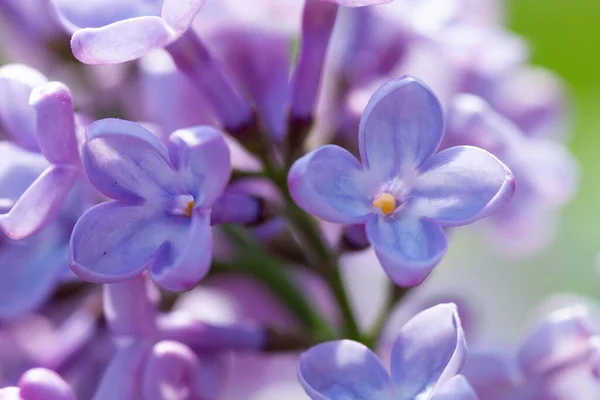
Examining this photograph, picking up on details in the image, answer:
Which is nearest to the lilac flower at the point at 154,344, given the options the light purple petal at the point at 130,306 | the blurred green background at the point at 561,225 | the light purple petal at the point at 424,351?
the light purple petal at the point at 130,306

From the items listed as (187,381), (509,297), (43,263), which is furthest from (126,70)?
(509,297)

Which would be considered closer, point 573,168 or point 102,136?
point 102,136

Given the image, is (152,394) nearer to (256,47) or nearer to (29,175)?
(29,175)

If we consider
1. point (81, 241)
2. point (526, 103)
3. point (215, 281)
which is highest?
point (81, 241)

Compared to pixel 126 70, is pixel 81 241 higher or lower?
higher

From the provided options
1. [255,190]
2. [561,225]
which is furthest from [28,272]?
[561,225]

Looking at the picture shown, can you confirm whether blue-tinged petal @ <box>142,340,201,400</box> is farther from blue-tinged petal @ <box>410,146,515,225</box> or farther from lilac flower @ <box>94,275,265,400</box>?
blue-tinged petal @ <box>410,146,515,225</box>

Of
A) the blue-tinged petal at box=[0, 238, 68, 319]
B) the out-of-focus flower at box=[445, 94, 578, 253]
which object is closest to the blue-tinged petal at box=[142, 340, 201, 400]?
the blue-tinged petal at box=[0, 238, 68, 319]
